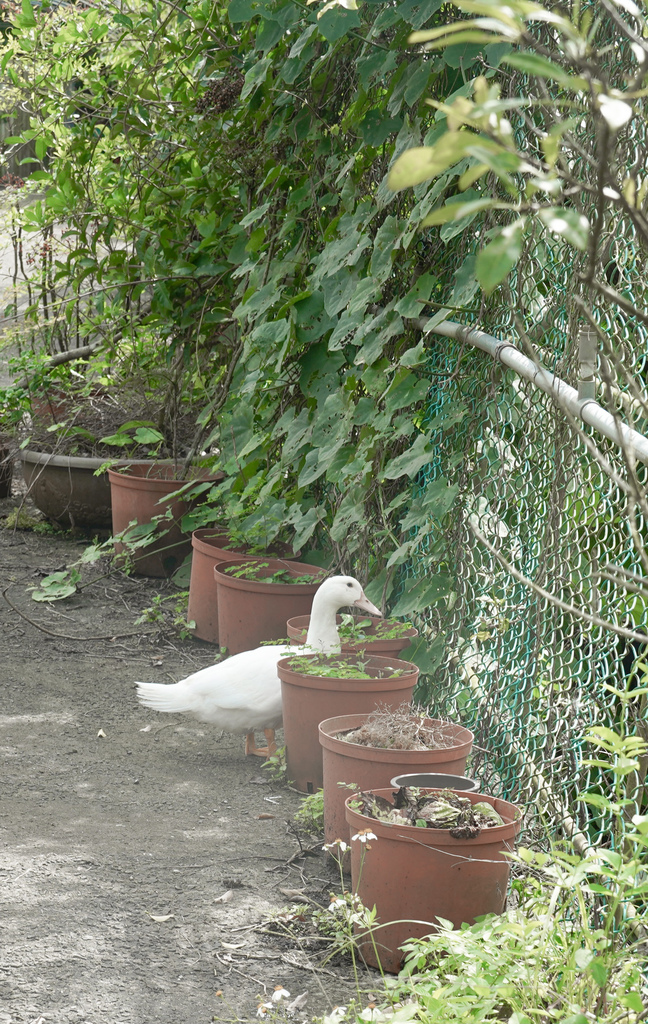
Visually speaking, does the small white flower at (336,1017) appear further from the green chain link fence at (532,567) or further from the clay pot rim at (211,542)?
the clay pot rim at (211,542)

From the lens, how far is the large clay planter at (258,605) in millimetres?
3836

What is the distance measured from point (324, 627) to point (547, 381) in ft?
4.89

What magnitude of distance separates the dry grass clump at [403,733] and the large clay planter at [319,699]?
0.12 metres

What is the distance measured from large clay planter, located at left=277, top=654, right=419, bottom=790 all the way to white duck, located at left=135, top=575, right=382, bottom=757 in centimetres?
13

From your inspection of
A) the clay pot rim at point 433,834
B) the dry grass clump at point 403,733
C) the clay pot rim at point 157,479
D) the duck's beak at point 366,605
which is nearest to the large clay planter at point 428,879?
the clay pot rim at point 433,834

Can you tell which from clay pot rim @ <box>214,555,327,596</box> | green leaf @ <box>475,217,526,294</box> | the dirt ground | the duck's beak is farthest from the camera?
clay pot rim @ <box>214,555,327,596</box>

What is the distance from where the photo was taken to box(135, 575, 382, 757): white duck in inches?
122

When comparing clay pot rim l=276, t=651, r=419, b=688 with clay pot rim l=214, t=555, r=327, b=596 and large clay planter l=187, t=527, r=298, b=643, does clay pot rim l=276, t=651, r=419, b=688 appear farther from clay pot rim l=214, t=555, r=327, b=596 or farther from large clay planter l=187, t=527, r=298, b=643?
large clay planter l=187, t=527, r=298, b=643

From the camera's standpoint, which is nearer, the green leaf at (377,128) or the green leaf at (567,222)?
the green leaf at (567,222)

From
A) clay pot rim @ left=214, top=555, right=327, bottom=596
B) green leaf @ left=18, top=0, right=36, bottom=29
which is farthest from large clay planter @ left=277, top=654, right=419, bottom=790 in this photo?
green leaf @ left=18, top=0, right=36, bottom=29

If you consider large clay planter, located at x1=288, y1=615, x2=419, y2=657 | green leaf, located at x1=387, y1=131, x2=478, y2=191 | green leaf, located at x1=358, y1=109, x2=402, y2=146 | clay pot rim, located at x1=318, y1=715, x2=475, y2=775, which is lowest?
clay pot rim, located at x1=318, y1=715, x2=475, y2=775

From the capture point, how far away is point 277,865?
2.51 metres

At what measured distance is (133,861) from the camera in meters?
2.50

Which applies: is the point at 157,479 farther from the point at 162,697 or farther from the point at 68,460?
the point at 162,697
